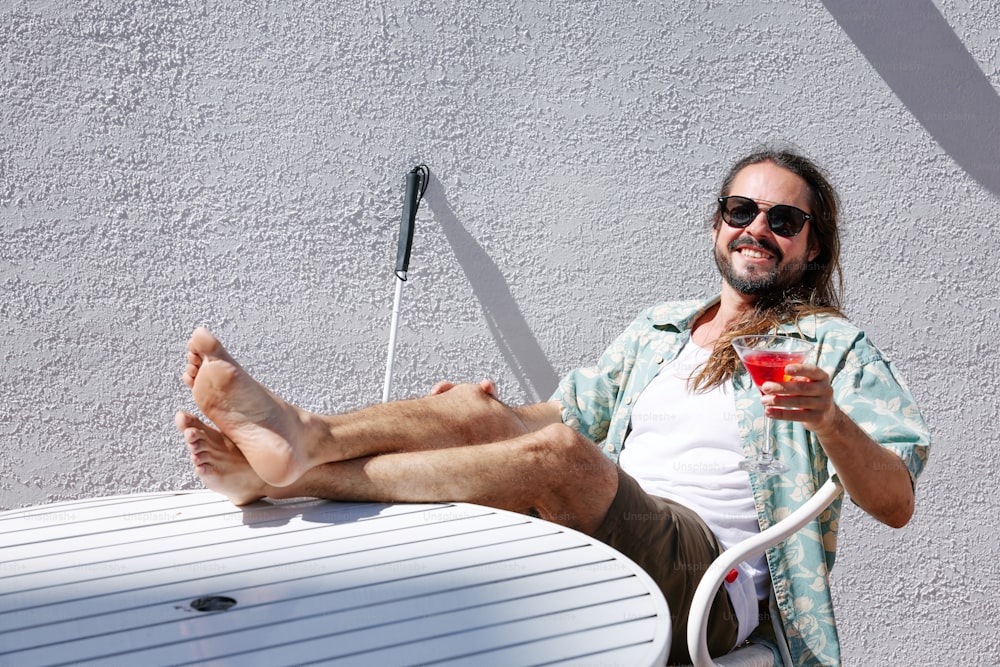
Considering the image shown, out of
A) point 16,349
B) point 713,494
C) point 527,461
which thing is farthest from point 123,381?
point 713,494

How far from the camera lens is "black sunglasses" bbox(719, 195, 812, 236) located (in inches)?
94.3

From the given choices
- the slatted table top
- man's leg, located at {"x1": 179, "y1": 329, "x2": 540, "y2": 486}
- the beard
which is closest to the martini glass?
the slatted table top

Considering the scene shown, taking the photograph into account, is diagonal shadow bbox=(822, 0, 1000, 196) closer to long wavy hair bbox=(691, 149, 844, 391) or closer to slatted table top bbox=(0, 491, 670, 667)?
long wavy hair bbox=(691, 149, 844, 391)

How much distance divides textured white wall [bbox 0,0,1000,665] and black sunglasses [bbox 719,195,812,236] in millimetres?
577

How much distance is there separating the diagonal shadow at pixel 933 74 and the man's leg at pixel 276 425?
78.2 inches

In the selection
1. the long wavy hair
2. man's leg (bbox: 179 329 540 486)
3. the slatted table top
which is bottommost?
the slatted table top

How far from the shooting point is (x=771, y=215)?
2.40 meters

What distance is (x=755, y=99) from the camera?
3029 mm

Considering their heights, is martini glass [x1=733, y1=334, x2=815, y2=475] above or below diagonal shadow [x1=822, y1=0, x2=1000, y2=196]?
below

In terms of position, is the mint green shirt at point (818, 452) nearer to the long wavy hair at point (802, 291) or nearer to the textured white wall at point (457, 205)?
the long wavy hair at point (802, 291)

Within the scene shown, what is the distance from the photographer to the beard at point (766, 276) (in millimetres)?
2432

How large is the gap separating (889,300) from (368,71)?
1.78 metres

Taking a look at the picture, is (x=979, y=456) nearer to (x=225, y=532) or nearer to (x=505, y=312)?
(x=505, y=312)

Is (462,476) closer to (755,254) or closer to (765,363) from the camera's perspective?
(765,363)
